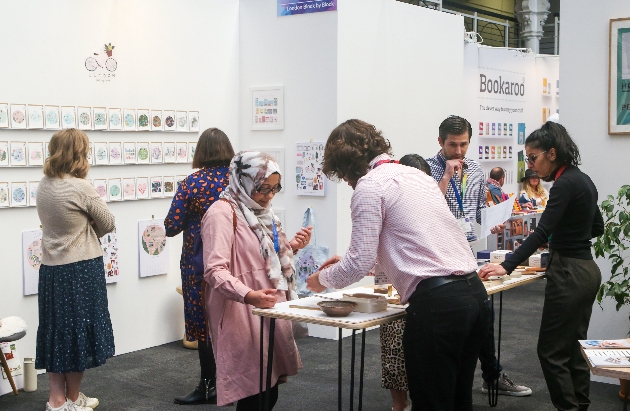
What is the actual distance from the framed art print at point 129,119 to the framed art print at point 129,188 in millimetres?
375

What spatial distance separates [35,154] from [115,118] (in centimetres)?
72

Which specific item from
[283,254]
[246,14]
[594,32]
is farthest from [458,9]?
[283,254]

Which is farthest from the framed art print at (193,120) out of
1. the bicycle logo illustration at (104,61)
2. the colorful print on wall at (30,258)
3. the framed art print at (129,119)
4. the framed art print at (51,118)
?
the colorful print on wall at (30,258)

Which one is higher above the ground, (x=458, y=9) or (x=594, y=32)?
(x=458, y=9)

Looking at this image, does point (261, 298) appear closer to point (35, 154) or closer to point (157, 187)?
point (35, 154)

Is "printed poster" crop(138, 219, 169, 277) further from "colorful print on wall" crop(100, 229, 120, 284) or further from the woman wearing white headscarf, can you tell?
the woman wearing white headscarf

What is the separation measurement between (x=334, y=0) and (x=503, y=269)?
3.29 meters

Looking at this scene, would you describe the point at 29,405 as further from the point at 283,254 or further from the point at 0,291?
the point at 283,254

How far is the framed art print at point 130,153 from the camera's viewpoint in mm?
5957

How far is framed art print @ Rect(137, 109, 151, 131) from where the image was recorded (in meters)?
6.05

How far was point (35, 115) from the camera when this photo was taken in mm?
5352

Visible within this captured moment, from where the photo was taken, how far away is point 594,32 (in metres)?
5.21

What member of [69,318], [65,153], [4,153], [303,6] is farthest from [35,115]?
[303,6]

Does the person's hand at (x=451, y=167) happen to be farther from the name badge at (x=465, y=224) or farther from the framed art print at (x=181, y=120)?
the framed art print at (x=181, y=120)
